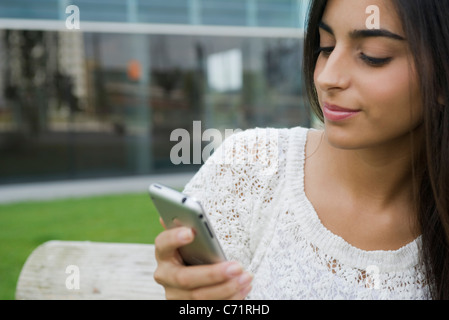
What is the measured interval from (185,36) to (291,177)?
8192 mm

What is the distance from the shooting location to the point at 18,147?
9.30m

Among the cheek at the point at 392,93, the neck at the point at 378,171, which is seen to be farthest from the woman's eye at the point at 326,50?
the neck at the point at 378,171

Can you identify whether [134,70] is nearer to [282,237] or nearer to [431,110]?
[282,237]

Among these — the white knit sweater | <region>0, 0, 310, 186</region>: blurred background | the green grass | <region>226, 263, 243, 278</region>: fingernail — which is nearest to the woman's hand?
<region>226, 263, 243, 278</region>: fingernail

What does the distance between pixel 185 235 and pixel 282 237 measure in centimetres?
61

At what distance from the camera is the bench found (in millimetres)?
2145

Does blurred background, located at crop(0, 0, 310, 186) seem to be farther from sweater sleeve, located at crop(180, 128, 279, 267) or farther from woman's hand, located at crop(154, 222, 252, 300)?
woman's hand, located at crop(154, 222, 252, 300)

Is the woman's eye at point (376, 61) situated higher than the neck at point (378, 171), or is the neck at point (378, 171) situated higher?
the woman's eye at point (376, 61)

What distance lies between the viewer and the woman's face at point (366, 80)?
1405mm

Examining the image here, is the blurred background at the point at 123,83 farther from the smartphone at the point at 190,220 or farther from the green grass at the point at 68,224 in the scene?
the smartphone at the point at 190,220

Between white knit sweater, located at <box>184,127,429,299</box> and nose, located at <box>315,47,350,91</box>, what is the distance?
394 millimetres

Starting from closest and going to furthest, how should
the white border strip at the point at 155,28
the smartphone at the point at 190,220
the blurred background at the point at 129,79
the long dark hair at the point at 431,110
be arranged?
the smartphone at the point at 190,220, the long dark hair at the point at 431,110, the white border strip at the point at 155,28, the blurred background at the point at 129,79
